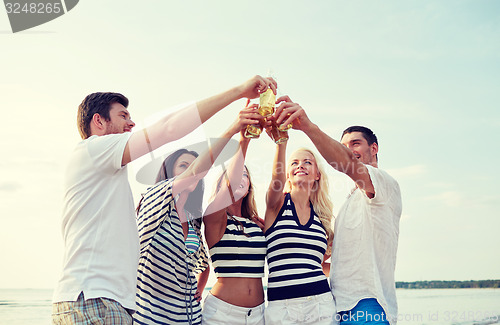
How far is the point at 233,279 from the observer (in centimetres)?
409

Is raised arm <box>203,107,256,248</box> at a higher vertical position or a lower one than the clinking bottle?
lower

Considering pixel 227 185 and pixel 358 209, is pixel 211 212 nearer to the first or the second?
pixel 227 185

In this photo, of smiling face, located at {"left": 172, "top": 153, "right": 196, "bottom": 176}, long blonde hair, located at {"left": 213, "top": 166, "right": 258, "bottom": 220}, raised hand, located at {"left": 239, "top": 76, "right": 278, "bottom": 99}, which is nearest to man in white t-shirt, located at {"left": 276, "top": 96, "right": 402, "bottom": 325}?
raised hand, located at {"left": 239, "top": 76, "right": 278, "bottom": 99}

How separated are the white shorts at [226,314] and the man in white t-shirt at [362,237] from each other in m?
0.69

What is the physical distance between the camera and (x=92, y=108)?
10.2ft

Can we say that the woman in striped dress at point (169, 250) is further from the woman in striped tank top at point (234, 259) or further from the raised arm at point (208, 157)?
the woman in striped tank top at point (234, 259)

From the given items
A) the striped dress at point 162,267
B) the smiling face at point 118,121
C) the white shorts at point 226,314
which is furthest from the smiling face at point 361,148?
the smiling face at point 118,121

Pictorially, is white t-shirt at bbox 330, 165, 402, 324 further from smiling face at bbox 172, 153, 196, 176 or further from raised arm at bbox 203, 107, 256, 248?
smiling face at bbox 172, 153, 196, 176

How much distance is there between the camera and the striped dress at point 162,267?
3.44 metres

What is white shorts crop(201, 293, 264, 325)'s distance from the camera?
154 inches

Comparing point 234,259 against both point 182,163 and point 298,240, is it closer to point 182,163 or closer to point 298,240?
point 298,240

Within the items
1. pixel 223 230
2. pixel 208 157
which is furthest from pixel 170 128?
pixel 223 230

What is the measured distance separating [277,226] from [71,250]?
6.95ft

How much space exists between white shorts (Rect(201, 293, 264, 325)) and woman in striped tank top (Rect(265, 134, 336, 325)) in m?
0.15
